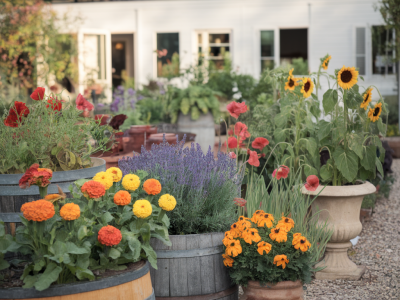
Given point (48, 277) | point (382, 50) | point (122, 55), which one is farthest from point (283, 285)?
point (122, 55)

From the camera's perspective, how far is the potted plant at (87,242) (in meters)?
1.68

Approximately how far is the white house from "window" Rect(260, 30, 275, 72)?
0.02 metres

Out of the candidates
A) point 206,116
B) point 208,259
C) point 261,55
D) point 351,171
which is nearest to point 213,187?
point 208,259

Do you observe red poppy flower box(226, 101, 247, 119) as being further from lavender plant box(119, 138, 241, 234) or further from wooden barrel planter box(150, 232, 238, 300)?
wooden barrel planter box(150, 232, 238, 300)

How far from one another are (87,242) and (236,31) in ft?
35.5

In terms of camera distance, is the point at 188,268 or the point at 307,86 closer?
the point at 188,268

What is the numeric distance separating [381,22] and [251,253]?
1041 centimetres

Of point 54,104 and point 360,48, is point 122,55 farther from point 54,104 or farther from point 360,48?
point 54,104

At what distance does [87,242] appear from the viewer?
178 cm

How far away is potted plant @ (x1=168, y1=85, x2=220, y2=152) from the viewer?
5.59 m

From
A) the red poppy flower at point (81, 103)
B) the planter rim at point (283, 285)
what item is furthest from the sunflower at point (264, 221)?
the red poppy flower at point (81, 103)

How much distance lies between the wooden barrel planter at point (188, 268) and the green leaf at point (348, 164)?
1.22m

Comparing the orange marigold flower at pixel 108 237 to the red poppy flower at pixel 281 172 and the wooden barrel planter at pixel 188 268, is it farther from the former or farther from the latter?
the red poppy flower at pixel 281 172

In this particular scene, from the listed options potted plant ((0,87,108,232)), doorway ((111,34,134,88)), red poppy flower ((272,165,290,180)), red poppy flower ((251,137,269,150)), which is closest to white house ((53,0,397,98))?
doorway ((111,34,134,88))
